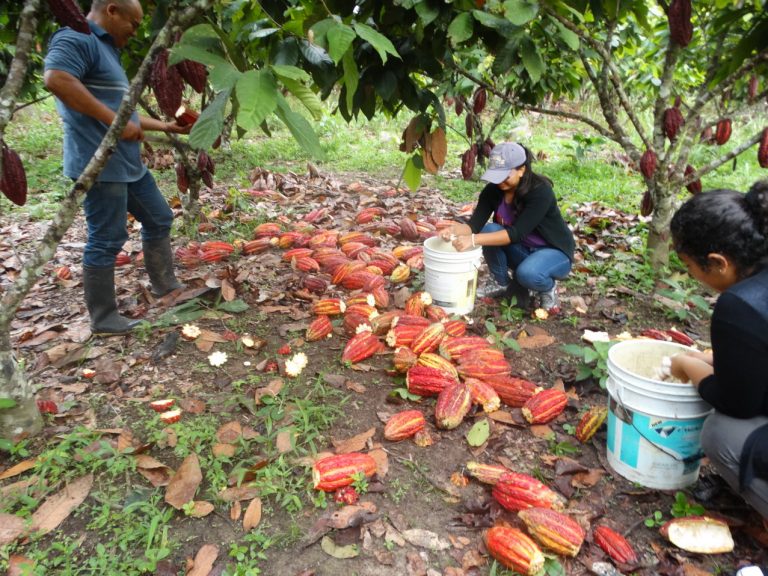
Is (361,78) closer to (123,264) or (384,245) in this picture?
(384,245)

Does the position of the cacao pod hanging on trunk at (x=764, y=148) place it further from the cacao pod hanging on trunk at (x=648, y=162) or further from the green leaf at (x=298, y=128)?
the green leaf at (x=298, y=128)

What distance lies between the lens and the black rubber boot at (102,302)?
8.59 feet

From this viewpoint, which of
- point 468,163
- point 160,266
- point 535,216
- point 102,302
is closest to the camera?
point 102,302

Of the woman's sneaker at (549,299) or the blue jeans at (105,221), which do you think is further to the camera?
the woman's sneaker at (549,299)

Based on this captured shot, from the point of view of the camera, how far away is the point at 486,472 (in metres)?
1.80

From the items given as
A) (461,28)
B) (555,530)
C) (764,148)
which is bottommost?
(555,530)

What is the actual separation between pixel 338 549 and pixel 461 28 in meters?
1.79

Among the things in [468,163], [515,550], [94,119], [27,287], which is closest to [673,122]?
[468,163]

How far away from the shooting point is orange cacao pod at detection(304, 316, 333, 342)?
2.69 m

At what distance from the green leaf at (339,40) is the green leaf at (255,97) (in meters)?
0.23

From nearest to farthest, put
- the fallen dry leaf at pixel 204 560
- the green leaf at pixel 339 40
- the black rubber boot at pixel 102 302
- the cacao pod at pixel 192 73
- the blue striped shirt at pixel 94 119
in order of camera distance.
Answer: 1. the green leaf at pixel 339 40
2. the fallen dry leaf at pixel 204 560
3. the cacao pod at pixel 192 73
4. the blue striped shirt at pixel 94 119
5. the black rubber boot at pixel 102 302

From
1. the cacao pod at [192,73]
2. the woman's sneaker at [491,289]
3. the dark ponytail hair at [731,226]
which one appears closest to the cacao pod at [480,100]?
the woman's sneaker at [491,289]

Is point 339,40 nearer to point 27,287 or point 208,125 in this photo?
point 208,125

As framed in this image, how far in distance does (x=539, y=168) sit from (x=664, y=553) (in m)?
6.04
